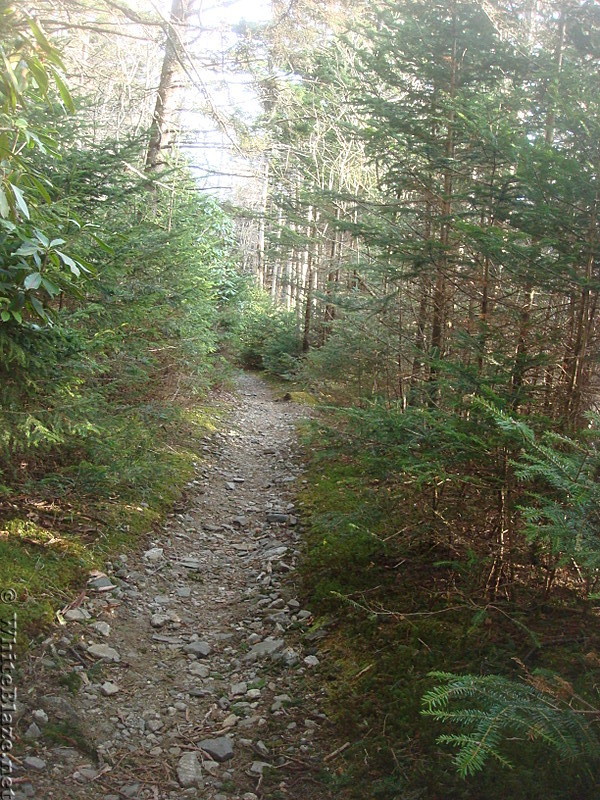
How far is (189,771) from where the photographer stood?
11.2 feet

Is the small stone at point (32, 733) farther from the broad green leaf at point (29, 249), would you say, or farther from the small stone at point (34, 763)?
the broad green leaf at point (29, 249)

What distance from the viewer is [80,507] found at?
5.85 meters

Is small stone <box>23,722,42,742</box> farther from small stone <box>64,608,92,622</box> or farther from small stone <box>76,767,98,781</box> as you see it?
small stone <box>64,608,92,622</box>

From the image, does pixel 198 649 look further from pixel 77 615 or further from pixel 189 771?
pixel 189 771

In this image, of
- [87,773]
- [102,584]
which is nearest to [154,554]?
[102,584]

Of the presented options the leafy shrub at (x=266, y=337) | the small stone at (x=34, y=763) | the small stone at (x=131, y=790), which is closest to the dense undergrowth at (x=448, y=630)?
the small stone at (x=131, y=790)

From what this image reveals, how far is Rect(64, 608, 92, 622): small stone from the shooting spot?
177 inches

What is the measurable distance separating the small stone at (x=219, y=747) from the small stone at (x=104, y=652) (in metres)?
1.04

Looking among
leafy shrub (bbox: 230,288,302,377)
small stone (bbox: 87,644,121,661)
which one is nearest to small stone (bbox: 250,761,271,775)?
small stone (bbox: 87,644,121,661)

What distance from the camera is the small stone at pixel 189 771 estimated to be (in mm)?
3330

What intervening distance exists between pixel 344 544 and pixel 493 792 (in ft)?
9.96

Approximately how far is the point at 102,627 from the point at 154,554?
1.41 metres

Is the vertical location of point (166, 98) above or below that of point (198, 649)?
above

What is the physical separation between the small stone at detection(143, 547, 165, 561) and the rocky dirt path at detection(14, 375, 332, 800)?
1.2 inches
